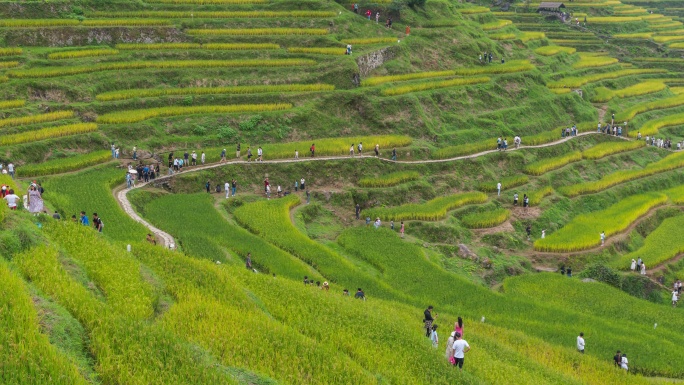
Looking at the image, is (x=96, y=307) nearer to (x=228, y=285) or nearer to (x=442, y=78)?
(x=228, y=285)

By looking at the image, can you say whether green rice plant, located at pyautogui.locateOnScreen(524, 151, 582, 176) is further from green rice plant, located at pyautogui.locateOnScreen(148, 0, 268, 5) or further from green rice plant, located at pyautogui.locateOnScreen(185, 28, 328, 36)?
green rice plant, located at pyautogui.locateOnScreen(148, 0, 268, 5)

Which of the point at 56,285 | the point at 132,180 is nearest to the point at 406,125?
the point at 132,180

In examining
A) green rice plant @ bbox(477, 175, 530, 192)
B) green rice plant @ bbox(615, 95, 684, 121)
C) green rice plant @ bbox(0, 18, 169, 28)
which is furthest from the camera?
green rice plant @ bbox(615, 95, 684, 121)

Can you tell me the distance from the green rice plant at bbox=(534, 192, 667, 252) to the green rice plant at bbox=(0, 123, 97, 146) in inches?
1254

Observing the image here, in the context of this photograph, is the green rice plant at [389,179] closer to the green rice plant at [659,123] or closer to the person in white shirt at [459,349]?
the person in white shirt at [459,349]

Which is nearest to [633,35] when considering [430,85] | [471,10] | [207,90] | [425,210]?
[471,10]

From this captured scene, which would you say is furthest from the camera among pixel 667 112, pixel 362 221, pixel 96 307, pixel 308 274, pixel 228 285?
pixel 667 112

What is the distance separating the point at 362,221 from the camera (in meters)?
48.8

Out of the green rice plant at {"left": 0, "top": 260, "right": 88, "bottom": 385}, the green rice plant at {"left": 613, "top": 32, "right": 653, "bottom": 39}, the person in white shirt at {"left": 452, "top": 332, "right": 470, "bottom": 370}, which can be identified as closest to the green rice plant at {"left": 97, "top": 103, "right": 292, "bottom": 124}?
the green rice plant at {"left": 0, "top": 260, "right": 88, "bottom": 385}

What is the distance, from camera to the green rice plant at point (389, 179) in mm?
52594

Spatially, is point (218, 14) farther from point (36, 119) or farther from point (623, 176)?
point (623, 176)

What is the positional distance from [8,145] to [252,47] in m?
26.0

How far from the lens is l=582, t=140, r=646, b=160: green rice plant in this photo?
6525 cm

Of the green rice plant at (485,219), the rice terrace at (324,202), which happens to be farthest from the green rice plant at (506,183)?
the green rice plant at (485,219)
